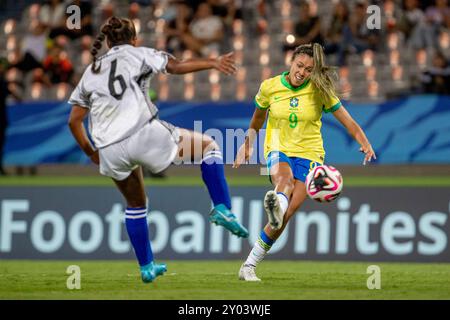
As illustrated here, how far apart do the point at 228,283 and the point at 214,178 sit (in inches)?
49.1

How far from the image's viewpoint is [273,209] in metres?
10.1

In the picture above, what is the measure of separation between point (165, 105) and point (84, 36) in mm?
3073

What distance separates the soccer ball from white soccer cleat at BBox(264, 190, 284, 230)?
35cm

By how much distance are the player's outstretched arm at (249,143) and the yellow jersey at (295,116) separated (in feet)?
0.57

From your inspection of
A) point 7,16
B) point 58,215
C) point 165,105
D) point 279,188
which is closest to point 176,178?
point 165,105

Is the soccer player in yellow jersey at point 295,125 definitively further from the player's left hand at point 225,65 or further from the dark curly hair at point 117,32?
the dark curly hair at point 117,32

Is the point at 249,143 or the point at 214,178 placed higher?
the point at 249,143

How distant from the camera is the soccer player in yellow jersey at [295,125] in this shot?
10641 millimetres

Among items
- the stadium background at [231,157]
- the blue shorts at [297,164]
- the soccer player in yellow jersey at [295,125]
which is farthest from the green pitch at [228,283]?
the blue shorts at [297,164]

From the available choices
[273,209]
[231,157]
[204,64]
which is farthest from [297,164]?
[204,64]

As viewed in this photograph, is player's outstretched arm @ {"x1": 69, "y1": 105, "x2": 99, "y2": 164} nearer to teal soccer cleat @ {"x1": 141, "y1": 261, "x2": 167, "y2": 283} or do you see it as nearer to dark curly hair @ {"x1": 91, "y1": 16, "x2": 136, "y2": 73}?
dark curly hair @ {"x1": 91, "y1": 16, "x2": 136, "y2": 73}

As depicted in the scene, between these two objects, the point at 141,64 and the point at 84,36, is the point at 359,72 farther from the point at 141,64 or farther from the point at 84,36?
the point at 141,64

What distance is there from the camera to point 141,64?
948 cm

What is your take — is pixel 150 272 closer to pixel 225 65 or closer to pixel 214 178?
pixel 214 178
